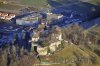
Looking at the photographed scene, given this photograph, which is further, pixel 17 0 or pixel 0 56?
pixel 17 0

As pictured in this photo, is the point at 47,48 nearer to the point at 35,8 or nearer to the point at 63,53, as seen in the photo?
the point at 63,53

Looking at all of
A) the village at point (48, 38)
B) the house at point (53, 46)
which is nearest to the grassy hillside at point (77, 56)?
the village at point (48, 38)

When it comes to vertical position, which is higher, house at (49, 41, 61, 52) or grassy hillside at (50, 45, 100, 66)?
house at (49, 41, 61, 52)

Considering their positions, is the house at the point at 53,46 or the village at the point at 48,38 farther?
the house at the point at 53,46

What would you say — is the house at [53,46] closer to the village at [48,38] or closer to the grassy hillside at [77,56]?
the village at [48,38]

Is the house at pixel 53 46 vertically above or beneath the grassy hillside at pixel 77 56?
above

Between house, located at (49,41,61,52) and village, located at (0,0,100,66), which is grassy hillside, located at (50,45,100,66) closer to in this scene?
village, located at (0,0,100,66)

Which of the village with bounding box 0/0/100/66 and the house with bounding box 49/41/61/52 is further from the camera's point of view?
the house with bounding box 49/41/61/52

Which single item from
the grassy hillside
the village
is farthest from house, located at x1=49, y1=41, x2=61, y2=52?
the grassy hillside

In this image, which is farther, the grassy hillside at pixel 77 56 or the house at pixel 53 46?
the house at pixel 53 46

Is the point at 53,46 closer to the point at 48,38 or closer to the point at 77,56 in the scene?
the point at 48,38

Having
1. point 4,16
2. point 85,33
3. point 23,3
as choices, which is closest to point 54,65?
point 85,33
